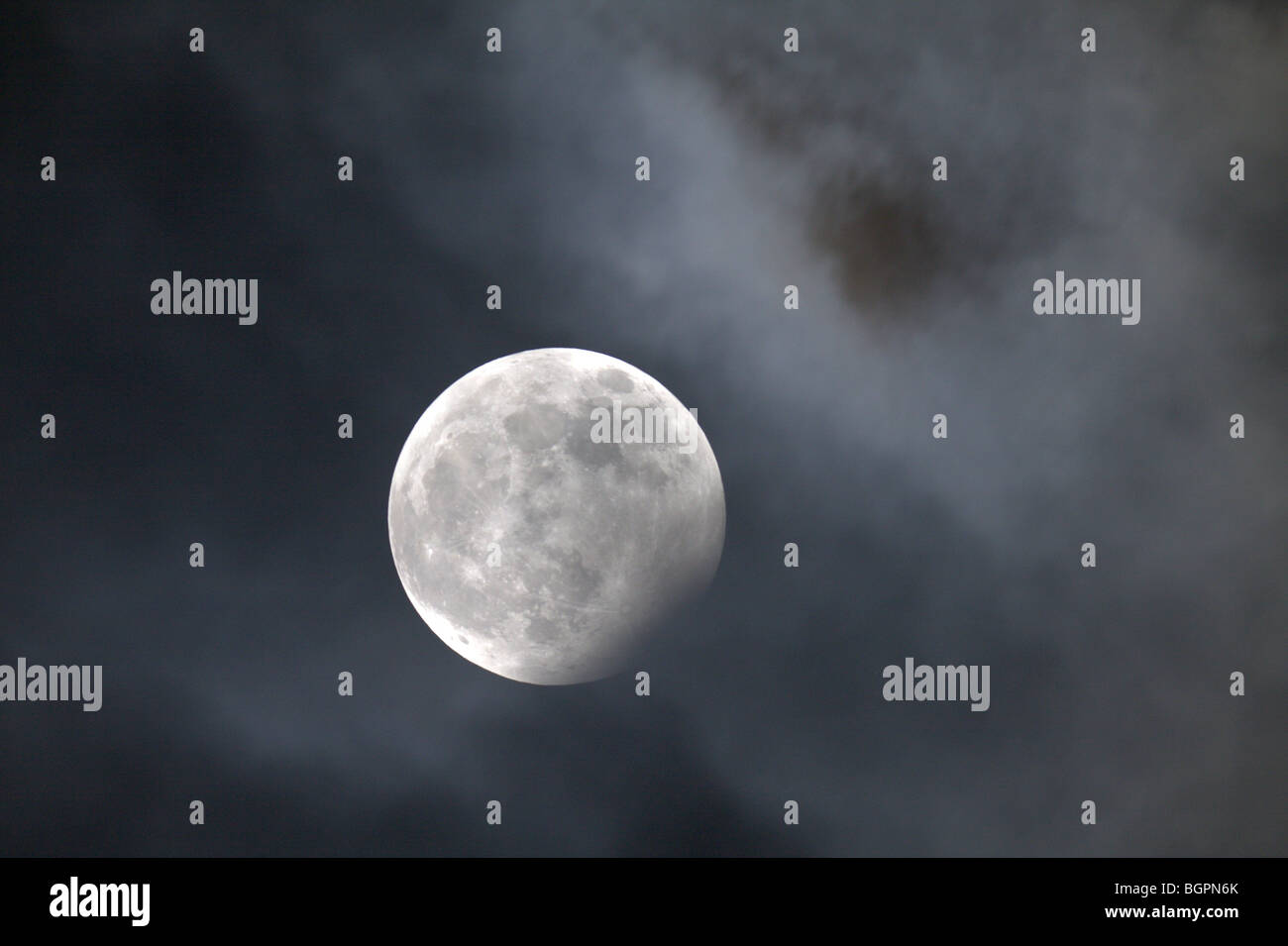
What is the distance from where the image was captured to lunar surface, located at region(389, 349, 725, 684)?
15.4 metres

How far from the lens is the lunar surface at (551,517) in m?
15.4

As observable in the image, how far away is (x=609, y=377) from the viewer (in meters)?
16.9

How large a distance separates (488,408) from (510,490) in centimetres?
160

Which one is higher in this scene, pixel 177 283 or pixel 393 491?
pixel 177 283

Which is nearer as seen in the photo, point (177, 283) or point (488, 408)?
point (488, 408)

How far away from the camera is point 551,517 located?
50.2ft
